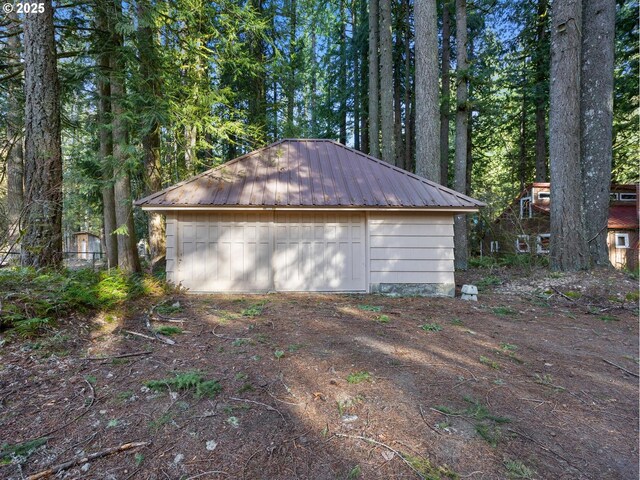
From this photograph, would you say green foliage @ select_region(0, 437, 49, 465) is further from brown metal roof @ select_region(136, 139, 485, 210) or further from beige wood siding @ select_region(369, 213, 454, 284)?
beige wood siding @ select_region(369, 213, 454, 284)

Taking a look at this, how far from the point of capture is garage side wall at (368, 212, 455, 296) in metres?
7.26

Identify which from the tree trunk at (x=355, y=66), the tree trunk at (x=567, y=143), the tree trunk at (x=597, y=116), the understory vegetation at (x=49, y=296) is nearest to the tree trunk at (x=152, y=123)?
the understory vegetation at (x=49, y=296)

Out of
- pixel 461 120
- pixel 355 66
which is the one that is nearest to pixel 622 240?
pixel 461 120

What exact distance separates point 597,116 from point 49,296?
12.1m

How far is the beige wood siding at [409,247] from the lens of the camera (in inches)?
286

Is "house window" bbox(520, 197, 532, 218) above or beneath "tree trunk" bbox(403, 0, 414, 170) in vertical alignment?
beneath

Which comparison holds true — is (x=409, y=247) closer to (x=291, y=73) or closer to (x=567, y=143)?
(x=567, y=143)

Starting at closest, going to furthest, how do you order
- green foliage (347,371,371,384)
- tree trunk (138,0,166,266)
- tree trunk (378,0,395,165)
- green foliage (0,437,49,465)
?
green foliage (0,437,49,465)
green foliage (347,371,371,384)
tree trunk (138,0,166,266)
tree trunk (378,0,395,165)

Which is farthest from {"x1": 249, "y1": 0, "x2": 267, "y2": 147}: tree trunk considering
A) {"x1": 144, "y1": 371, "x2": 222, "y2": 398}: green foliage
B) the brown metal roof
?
{"x1": 144, "y1": 371, "x2": 222, "y2": 398}: green foliage

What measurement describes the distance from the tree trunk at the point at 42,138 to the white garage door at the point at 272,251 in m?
2.49

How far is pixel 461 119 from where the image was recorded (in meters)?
10.8

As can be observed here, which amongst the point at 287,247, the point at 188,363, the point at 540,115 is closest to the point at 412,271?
the point at 287,247

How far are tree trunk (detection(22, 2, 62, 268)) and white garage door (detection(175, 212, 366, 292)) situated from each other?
2.49 meters

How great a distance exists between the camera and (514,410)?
2.48 metres
